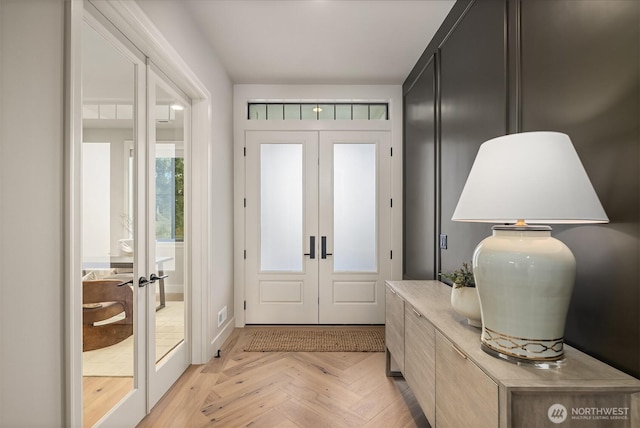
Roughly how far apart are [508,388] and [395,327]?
136 cm

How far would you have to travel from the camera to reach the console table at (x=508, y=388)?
97 cm

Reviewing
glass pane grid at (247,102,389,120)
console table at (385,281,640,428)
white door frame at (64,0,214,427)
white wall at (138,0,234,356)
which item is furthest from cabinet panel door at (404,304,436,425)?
glass pane grid at (247,102,389,120)

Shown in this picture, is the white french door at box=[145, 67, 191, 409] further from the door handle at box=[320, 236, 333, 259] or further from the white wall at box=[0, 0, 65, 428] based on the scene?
the door handle at box=[320, 236, 333, 259]

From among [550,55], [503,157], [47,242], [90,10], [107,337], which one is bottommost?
[107,337]

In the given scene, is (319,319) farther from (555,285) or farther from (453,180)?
(555,285)

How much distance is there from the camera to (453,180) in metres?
2.36

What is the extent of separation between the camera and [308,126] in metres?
3.75

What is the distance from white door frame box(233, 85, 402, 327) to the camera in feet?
12.2

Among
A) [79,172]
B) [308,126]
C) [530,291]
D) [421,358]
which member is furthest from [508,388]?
[308,126]

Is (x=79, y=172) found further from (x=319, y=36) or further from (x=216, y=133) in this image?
(x=319, y=36)

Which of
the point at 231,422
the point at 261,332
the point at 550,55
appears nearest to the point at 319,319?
the point at 261,332

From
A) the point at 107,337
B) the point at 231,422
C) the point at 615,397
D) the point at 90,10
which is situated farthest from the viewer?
the point at 231,422

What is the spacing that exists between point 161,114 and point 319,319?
105 inches

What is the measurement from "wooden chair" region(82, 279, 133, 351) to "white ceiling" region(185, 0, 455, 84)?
1.98m
